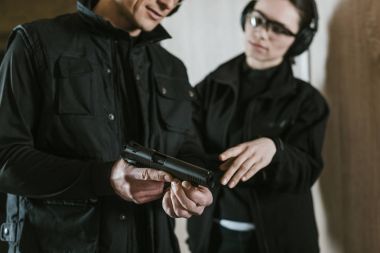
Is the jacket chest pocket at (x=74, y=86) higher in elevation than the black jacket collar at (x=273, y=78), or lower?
higher

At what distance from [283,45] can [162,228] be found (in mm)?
440

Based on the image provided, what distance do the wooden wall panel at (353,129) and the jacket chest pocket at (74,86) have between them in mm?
541

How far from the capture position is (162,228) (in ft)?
2.14

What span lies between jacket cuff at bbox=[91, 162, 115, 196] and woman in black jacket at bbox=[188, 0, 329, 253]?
1.06 feet

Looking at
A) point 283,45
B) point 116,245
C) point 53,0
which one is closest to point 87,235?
point 116,245

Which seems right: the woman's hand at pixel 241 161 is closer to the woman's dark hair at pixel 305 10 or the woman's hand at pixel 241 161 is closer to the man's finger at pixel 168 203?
the man's finger at pixel 168 203

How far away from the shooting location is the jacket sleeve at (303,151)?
2.74 ft

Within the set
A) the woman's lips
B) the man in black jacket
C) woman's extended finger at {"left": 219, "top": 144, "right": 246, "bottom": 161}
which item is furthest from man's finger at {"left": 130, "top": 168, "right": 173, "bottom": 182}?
the woman's lips

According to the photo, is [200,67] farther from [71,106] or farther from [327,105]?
[71,106]

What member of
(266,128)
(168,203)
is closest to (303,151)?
(266,128)

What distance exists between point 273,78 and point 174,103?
0.28 m

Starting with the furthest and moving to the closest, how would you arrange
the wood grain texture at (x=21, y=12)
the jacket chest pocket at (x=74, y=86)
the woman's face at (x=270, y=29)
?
the woman's face at (x=270, y=29) → the wood grain texture at (x=21, y=12) → the jacket chest pocket at (x=74, y=86)

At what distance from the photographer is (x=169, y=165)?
51 cm

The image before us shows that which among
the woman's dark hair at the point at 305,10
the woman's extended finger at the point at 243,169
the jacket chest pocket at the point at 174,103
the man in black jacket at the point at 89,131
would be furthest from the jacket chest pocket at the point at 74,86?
the woman's dark hair at the point at 305,10
